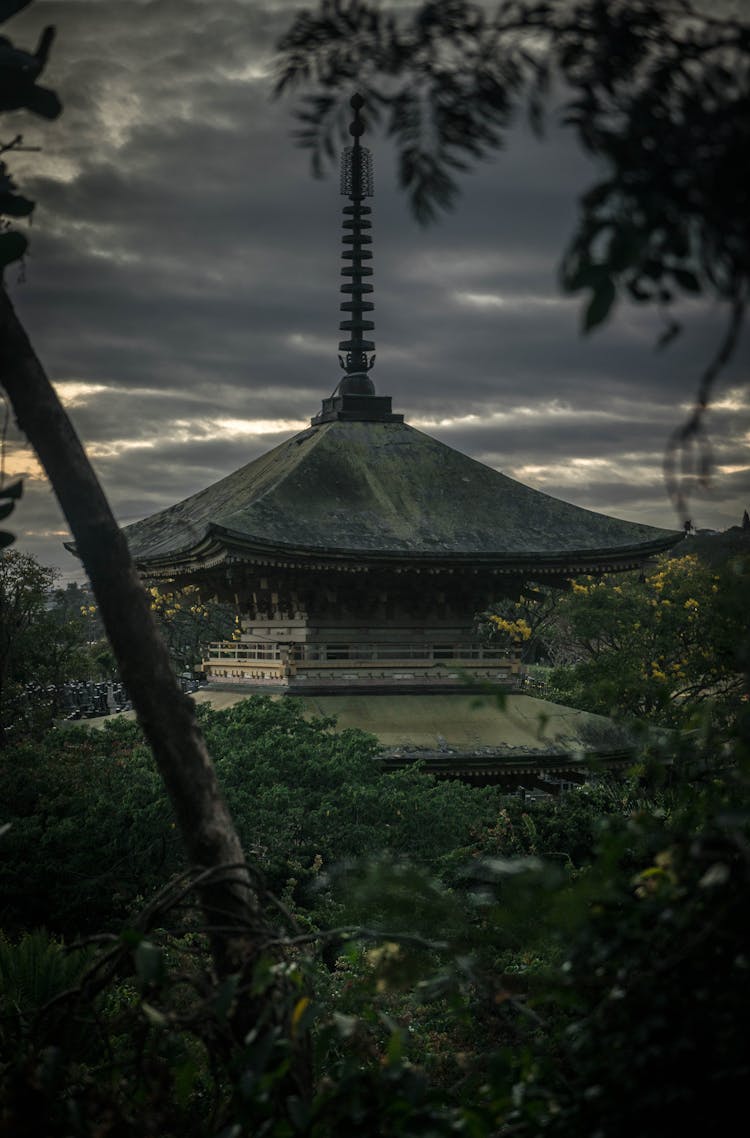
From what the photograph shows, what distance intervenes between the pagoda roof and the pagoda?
0.09 ft

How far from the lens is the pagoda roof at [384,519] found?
15.1 m

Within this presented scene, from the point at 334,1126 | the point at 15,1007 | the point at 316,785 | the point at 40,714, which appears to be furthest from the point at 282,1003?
the point at 40,714

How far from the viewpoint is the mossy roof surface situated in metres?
15.3

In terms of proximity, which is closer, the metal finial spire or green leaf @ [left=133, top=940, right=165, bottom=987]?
green leaf @ [left=133, top=940, right=165, bottom=987]

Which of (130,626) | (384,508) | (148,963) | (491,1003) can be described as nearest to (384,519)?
(384,508)

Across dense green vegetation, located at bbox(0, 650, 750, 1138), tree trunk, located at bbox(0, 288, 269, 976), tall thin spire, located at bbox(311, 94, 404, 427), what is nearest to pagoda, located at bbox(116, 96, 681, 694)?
Result: tall thin spire, located at bbox(311, 94, 404, 427)

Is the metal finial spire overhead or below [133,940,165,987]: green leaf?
overhead

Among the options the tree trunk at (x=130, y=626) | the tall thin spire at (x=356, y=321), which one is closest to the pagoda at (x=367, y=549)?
the tall thin spire at (x=356, y=321)

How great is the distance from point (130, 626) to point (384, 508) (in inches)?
510

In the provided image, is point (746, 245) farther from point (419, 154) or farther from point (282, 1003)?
point (282, 1003)

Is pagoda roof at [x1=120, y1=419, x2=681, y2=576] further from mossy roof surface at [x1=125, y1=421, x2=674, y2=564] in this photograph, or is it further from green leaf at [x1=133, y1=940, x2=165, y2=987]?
green leaf at [x1=133, y1=940, x2=165, y2=987]

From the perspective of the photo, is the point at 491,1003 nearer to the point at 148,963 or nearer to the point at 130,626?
the point at 148,963

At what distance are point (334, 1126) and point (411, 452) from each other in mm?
15495

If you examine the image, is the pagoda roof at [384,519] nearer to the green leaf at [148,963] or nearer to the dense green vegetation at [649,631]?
the dense green vegetation at [649,631]
